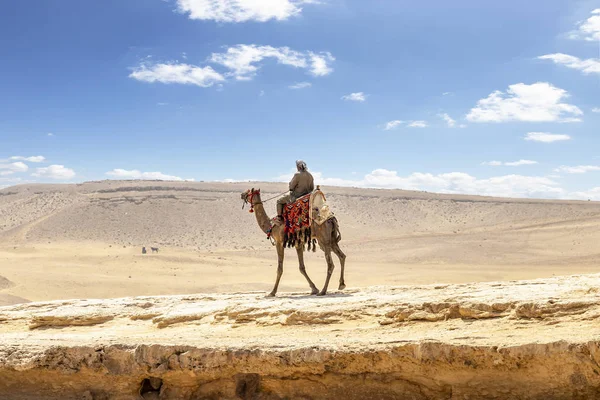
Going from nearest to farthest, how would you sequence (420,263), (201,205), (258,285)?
(258,285), (420,263), (201,205)

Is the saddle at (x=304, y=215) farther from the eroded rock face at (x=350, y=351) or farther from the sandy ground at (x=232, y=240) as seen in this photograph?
the sandy ground at (x=232, y=240)

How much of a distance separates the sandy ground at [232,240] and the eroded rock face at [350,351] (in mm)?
14550

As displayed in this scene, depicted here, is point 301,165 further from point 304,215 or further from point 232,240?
point 232,240

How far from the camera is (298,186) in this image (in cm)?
1126

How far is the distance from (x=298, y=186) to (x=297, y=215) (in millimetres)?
655

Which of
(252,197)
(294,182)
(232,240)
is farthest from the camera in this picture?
(232,240)

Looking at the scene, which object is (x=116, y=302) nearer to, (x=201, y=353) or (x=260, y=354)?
(x=201, y=353)

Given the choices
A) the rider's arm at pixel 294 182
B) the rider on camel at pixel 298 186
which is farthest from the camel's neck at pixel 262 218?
the rider's arm at pixel 294 182

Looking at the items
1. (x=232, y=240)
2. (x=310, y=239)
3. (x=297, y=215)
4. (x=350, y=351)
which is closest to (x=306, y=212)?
(x=297, y=215)

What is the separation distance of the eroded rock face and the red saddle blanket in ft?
6.15

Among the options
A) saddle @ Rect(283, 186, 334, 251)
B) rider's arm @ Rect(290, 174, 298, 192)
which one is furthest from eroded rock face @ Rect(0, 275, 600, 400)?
rider's arm @ Rect(290, 174, 298, 192)

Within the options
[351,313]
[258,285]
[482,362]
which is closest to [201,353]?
[351,313]

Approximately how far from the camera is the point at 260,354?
7.15m

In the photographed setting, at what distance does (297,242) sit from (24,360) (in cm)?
522
